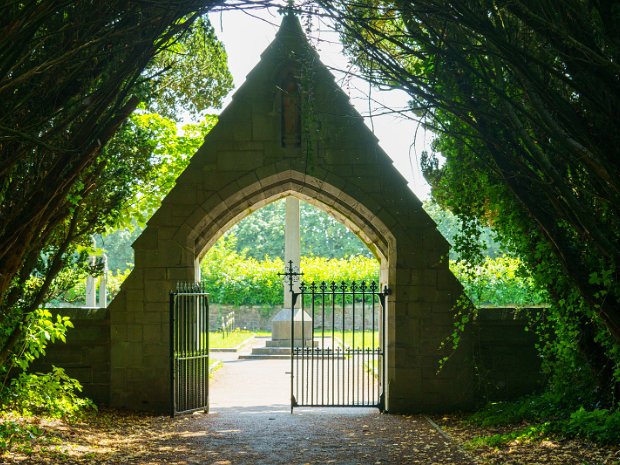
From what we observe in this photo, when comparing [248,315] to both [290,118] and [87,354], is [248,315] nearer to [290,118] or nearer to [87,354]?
[87,354]

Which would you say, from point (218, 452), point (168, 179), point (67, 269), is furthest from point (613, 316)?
point (168, 179)

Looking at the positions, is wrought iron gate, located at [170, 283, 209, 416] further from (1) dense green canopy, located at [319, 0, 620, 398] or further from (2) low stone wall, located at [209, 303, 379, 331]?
(2) low stone wall, located at [209, 303, 379, 331]

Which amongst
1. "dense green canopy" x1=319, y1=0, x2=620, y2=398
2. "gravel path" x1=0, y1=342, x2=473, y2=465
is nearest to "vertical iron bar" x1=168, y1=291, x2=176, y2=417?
"gravel path" x1=0, y1=342, x2=473, y2=465

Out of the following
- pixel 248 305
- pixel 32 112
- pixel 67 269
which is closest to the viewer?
pixel 32 112

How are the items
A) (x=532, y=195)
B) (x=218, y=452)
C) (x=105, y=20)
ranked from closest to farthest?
1. (x=105, y=20)
2. (x=532, y=195)
3. (x=218, y=452)

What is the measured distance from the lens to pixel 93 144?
719cm

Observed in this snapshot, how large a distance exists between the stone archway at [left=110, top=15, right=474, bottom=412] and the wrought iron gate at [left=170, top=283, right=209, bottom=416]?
0.90 ft

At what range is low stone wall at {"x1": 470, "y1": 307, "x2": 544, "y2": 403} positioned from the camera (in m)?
10.5

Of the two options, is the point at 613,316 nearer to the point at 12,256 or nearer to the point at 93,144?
the point at 93,144

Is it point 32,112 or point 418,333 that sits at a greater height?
point 32,112

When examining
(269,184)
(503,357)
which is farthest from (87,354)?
(503,357)

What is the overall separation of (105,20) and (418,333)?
6183 mm

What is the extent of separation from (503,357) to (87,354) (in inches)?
215

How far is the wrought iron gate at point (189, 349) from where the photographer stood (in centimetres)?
1018
